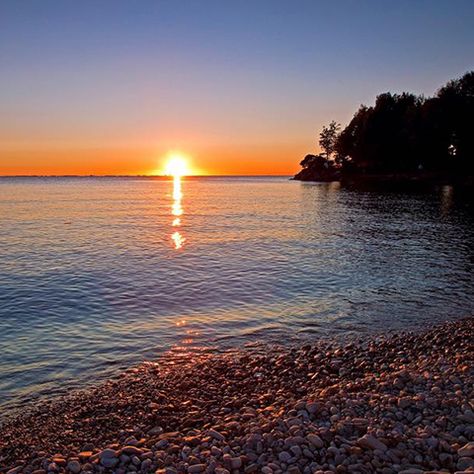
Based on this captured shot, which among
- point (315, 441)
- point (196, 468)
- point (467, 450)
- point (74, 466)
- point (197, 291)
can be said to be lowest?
point (197, 291)

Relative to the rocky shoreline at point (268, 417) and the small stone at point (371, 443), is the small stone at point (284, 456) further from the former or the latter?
the small stone at point (371, 443)

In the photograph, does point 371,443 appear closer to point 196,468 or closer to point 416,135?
point 196,468

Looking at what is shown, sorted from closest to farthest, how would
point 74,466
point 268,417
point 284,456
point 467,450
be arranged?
point 467,450 → point 284,456 → point 74,466 → point 268,417

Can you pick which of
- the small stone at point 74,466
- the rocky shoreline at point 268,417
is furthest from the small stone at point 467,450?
the small stone at point 74,466

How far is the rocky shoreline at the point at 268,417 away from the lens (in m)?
6.49

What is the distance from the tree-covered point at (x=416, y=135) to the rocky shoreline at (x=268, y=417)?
317 ft

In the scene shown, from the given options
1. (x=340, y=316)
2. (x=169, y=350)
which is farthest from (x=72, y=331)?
(x=340, y=316)

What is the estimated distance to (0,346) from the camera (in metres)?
13.1

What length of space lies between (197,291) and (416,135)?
9667 centimetres

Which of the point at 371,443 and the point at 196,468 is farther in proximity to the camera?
the point at 371,443

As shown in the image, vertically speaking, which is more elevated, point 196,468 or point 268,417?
point 196,468

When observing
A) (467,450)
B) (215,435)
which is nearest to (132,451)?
(215,435)

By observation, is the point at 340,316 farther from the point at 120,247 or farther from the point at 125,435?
the point at 120,247

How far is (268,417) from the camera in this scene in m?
8.07
